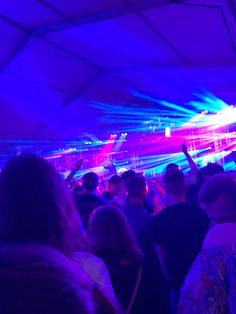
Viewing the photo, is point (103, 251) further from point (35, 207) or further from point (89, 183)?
point (89, 183)

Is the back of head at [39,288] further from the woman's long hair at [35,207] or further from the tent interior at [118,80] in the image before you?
the tent interior at [118,80]

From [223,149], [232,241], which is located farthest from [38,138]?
[232,241]

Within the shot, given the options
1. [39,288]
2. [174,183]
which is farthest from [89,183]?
[39,288]

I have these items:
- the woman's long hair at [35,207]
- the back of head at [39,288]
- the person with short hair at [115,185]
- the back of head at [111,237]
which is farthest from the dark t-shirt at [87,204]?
the back of head at [39,288]

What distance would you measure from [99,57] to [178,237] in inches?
148

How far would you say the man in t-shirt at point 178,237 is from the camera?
2348 mm

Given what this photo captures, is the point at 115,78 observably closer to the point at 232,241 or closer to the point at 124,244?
the point at 124,244

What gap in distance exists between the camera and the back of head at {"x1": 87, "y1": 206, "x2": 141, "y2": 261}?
1.75m

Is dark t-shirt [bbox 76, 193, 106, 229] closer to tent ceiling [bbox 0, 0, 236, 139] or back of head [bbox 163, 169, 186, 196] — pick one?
back of head [bbox 163, 169, 186, 196]

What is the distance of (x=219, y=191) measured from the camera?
1596mm

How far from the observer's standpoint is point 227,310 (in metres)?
1.24

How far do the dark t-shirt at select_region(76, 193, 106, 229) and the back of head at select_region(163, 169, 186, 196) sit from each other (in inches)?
30.6

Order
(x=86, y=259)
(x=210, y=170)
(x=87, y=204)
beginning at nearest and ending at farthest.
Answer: (x=86, y=259) < (x=87, y=204) < (x=210, y=170)

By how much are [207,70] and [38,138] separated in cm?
339
